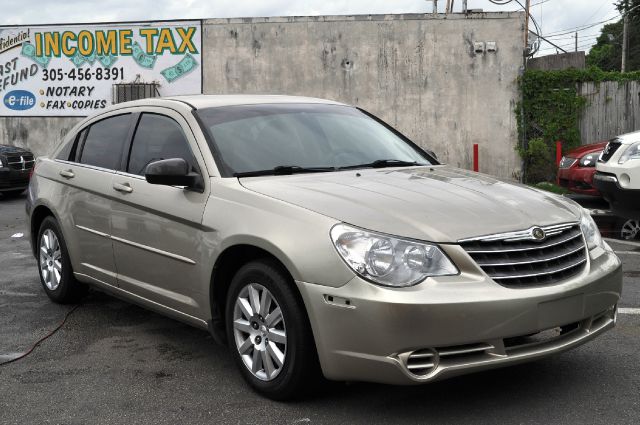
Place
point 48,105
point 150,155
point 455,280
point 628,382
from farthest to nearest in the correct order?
point 48,105 < point 150,155 < point 628,382 < point 455,280

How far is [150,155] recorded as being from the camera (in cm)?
508

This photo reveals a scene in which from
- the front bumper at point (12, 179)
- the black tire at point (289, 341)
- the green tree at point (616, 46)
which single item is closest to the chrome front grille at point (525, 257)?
the black tire at point (289, 341)

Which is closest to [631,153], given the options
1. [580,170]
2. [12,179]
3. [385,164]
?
[580,170]

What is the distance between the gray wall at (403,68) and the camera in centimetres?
1841

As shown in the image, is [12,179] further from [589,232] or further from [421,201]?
[589,232]

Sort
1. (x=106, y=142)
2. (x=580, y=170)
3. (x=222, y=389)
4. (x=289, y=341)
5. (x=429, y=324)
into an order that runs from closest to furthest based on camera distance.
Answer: (x=429, y=324)
(x=289, y=341)
(x=222, y=389)
(x=106, y=142)
(x=580, y=170)

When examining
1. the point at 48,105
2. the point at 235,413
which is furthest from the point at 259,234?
the point at 48,105

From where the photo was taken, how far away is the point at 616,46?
76.1 m

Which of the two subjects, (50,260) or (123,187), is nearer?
(123,187)

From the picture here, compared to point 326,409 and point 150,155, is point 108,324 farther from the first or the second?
point 326,409

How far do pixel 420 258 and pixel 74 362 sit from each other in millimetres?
2343

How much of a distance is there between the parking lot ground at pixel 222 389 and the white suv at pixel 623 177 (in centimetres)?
304

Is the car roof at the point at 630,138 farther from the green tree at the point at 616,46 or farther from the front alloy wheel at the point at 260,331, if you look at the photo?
the green tree at the point at 616,46

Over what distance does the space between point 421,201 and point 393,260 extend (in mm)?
472
